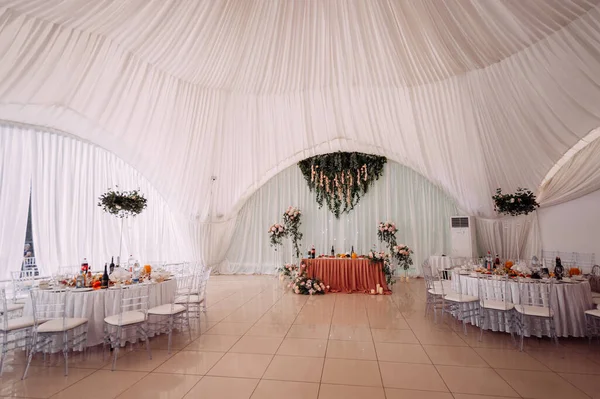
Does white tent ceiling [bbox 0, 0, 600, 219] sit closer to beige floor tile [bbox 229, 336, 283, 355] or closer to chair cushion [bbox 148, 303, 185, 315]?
chair cushion [bbox 148, 303, 185, 315]

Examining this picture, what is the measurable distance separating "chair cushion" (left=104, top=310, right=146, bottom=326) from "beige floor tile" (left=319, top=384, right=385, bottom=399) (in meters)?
2.33

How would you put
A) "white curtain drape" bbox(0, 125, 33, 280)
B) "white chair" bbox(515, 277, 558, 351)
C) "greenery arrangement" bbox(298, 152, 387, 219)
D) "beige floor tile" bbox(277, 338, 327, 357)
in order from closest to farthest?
1. "beige floor tile" bbox(277, 338, 327, 357)
2. "white chair" bbox(515, 277, 558, 351)
3. "white curtain drape" bbox(0, 125, 33, 280)
4. "greenery arrangement" bbox(298, 152, 387, 219)

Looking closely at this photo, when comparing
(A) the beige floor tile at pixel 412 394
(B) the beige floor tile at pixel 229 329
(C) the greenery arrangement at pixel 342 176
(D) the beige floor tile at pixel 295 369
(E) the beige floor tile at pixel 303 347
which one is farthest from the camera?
(C) the greenery arrangement at pixel 342 176

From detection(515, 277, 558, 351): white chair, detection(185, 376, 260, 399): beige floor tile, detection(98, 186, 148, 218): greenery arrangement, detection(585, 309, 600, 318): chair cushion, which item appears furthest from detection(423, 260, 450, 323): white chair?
detection(98, 186, 148, 218): greenery arrangement

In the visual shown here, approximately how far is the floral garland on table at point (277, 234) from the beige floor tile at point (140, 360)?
6.90 meters

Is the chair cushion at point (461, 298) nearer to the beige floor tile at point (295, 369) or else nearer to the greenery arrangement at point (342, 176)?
the beige floor tile at point (295, 369)

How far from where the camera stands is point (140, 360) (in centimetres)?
395

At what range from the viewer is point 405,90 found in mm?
8344

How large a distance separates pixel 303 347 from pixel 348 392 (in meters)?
1.27

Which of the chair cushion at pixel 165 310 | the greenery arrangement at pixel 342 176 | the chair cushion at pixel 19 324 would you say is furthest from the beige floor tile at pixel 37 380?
the greenery arrangement at pixel 342 176

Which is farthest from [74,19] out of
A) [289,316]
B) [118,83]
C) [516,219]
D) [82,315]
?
[516,219]

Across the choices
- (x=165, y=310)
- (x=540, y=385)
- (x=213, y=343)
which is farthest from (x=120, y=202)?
(x=540, y=385)

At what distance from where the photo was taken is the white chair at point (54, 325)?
3.77m

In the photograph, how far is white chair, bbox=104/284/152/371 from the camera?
394cm
